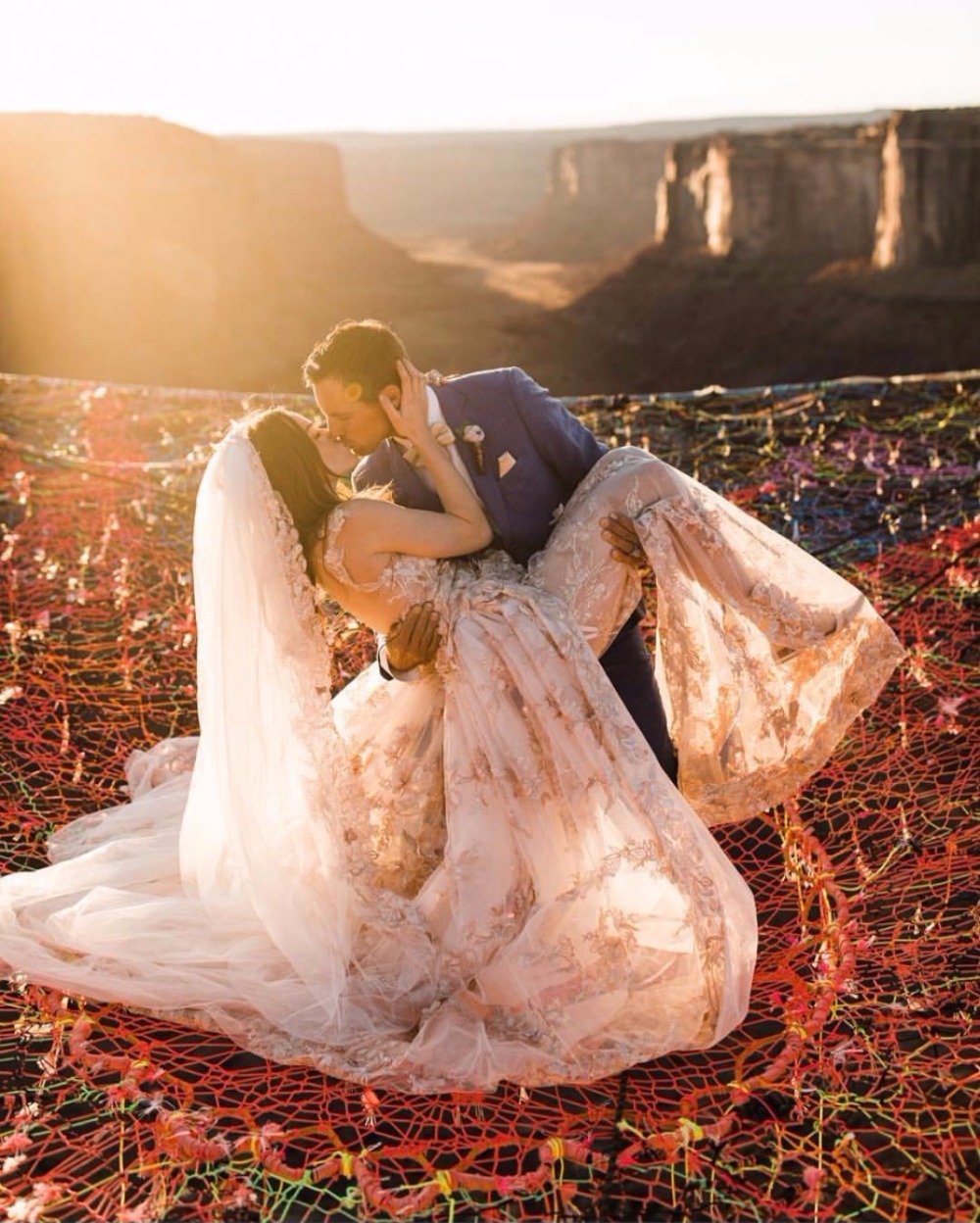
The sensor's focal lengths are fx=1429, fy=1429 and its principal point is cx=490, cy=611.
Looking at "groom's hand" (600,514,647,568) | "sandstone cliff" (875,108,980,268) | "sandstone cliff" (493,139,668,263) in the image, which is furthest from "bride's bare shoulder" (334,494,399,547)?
"sandstone cliff" (493,139,668,263)

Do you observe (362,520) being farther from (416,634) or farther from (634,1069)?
(634,1069)

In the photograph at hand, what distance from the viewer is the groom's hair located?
11.4 ft

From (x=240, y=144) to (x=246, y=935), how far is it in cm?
5769

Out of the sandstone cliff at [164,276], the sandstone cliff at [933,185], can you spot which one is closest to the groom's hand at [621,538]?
the sandstone cliff at [164,276]

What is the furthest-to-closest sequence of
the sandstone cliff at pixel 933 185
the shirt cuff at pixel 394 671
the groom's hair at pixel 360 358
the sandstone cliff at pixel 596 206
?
1. the sandstone cliff at pixel 596 206
2. the sandstone cliff at pixel 933 185
3. the shirt cuff at pixel 394 671
4. the groom's hair at pixel 360 358

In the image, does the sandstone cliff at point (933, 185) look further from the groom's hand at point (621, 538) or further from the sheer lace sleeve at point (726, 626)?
the groom's hand at point (621, 538)

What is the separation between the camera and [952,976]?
11.8ft

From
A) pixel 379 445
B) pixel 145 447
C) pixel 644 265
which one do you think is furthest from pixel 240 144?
pixel 379 445

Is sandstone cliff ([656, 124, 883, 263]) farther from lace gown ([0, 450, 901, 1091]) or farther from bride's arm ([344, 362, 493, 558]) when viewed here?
bride's arm ([344, 362, 493, 558])

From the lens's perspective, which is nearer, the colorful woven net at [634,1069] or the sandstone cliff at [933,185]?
the colorful woven net at [634,1069]

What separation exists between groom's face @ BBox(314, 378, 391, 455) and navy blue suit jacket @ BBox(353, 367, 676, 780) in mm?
233

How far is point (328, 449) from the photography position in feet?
11.8

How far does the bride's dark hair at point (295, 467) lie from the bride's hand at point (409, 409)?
0.21m

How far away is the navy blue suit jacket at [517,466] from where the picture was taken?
3.83 meters
